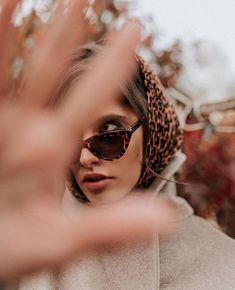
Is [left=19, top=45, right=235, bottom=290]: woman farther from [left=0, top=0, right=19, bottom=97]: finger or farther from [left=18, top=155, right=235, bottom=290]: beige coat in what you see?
[left=0, top=0, right=19, bottom=97]: finger

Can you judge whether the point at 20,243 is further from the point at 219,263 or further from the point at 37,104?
the point at 219,263

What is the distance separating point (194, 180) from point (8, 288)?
205 centimetres

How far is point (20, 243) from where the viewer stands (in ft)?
1.31

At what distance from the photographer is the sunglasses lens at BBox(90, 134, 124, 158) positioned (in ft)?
4.09

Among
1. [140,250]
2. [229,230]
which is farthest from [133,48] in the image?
[229,230]

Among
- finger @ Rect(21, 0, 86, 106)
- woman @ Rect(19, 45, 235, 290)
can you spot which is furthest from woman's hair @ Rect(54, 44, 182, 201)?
finger @ Rect(21, 0, 86, 106)

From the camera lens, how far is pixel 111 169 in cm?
129

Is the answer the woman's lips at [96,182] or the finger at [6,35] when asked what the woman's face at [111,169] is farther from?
the finger at [6,35]

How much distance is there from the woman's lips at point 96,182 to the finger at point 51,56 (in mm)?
832

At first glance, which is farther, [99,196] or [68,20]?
[99,196]

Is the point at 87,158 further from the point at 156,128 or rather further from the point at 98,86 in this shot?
the point at 98,86

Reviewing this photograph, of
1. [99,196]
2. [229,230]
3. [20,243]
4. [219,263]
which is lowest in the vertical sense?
[229,230]

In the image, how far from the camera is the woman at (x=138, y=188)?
1.27 m

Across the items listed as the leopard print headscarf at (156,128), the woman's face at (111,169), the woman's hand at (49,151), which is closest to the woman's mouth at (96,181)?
the woman's face at (111,169)
